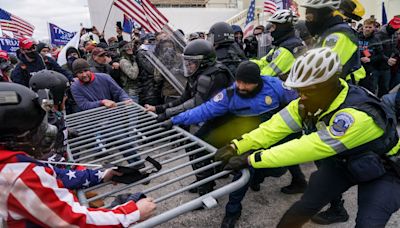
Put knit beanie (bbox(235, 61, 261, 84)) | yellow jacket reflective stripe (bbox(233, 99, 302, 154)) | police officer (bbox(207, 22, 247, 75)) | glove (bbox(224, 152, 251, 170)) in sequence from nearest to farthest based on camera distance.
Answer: glove (bbox(224, 152, 251, 170)) → yellow jacket reflective stripe (bbox(233, 99, 302, 154)) → knit beanie (bbox(235, 61, 261, 84)) → police officer (bbox(207, 22, 247, 75))

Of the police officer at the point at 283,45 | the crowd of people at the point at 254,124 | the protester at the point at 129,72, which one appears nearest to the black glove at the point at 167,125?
the crowd of people at the point at 254,124

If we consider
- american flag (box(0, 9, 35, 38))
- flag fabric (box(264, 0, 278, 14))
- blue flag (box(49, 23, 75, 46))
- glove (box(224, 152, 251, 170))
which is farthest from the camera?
flag fabric (box(264, 0, 278, 14))

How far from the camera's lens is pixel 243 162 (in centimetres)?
197

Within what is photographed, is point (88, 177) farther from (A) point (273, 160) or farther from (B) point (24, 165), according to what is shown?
(A) point (273, 160)

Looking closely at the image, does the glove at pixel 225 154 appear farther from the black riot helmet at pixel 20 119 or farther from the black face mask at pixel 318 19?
the black face mask at pixel 318 19

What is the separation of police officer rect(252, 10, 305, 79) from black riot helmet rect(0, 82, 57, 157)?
3018 millimetres

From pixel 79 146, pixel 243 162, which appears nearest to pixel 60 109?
pixel 79 146

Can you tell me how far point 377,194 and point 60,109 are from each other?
265cm

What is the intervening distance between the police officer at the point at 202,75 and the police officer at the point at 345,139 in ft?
4.01

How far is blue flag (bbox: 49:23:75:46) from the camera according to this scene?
380 inches

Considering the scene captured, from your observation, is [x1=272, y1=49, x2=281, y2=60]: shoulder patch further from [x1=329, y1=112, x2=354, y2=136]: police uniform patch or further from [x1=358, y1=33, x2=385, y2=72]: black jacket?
[x1=358, y1=33, x2=385, y2=72]: black jacket

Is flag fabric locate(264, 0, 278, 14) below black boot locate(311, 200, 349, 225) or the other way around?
the other way around

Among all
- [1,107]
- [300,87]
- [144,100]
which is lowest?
[144,100]

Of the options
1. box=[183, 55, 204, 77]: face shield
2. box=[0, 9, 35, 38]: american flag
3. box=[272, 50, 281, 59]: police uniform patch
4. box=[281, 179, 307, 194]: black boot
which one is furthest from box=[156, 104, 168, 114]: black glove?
box=[0, 9, 35, 38]: american flag
